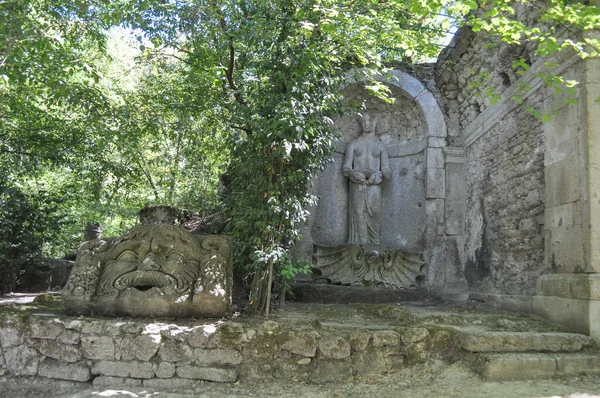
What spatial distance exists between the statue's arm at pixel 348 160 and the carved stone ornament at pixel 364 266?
1.43 m

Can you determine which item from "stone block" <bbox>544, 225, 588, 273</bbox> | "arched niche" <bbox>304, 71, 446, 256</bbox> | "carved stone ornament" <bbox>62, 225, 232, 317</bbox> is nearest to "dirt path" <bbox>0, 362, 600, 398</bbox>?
"carved stone ornament" <bbox>62, 225, 232, 317</bbox>

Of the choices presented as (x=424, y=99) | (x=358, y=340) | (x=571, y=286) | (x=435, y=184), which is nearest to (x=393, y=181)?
(x=435, y=184)

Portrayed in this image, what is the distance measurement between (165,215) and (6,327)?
190 inches

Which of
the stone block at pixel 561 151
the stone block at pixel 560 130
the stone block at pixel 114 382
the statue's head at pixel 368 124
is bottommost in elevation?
the stone block at pixel 114 382

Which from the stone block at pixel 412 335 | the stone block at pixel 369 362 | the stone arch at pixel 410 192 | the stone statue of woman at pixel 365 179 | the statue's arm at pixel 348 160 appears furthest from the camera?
the statue's arm at pixel 348 160

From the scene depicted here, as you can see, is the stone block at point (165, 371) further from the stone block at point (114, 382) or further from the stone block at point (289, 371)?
the stone block at point (289, 371)

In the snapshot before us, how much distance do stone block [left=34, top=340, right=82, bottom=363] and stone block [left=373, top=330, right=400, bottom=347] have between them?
2658 mm

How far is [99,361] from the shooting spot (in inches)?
151

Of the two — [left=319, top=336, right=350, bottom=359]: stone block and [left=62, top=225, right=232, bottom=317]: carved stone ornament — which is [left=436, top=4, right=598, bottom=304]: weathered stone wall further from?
[left=62, top=225, right=232, bottom=317]: carved stone ornament

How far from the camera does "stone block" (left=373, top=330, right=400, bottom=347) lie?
A: 12.7 feet

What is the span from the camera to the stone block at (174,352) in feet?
12.3

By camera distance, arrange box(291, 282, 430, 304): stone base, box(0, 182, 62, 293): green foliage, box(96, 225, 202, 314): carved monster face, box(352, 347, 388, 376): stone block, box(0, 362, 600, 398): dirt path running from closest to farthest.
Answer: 1. box(0, 362, 600, 398): dirt path
2. box(352, 347, 388, 376): stone block
3. box(96, 225, 202, 314): carved monster face
4. box(291, 282, 430, 304): stone base
5. box(0, 182, 62, 293): green foliage

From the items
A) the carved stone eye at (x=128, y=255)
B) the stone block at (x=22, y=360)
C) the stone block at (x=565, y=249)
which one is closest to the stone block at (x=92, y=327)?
the stone block at (x=22, y=360)

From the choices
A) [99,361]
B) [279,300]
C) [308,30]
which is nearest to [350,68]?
[308,30]
